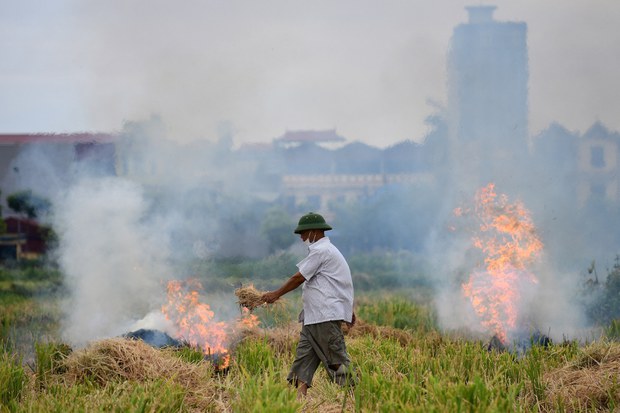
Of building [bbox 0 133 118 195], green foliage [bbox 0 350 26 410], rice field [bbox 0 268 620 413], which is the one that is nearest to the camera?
rice field [bbox 0 268 620 413]

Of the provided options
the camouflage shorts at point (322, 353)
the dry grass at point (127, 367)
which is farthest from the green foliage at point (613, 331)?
the dry grass at point (127, 367)

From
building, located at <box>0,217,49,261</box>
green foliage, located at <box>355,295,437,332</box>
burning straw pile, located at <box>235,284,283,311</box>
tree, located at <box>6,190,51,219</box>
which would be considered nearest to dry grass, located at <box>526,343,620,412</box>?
burning straw pile, located at <box>235,284,283,311</box>

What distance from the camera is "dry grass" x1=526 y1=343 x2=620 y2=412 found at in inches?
268

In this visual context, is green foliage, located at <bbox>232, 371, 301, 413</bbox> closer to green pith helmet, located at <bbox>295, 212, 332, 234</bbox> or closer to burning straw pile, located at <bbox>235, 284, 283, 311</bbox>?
burning straw pile, located at <bbox>235, 284, 283, 311</bbox>

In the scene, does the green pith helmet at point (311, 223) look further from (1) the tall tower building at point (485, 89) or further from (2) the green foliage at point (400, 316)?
(1) the tall tower building at point (485, 89)

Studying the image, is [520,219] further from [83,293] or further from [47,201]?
[47,201]

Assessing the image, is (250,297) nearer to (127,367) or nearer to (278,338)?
(127,367)

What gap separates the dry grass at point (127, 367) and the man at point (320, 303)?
2.86 ft

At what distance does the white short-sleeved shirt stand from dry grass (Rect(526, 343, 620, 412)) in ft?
6.04

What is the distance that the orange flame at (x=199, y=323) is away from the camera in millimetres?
9875

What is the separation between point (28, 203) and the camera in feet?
93.2

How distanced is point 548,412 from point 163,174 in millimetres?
14779

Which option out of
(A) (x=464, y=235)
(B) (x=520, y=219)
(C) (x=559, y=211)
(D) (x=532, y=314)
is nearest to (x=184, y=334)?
(D) (x=532, y=314)

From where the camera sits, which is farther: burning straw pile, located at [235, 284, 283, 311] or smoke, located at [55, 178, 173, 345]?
smoke, located at [55, 178, 173, 345]
